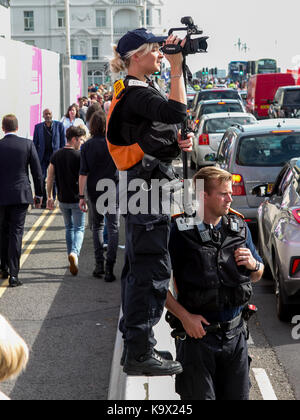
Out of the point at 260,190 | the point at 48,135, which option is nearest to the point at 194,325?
the point at 260,190

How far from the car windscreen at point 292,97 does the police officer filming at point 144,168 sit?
28947mm

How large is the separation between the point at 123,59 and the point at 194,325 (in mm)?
1471

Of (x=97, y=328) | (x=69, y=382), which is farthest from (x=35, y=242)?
(x=69, y=382)

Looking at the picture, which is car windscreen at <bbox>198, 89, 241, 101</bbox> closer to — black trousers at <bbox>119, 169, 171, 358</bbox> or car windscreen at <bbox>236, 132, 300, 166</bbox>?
car windscreen at <bbox>236, 132, 300, 166</bbox>

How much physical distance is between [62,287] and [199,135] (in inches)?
465

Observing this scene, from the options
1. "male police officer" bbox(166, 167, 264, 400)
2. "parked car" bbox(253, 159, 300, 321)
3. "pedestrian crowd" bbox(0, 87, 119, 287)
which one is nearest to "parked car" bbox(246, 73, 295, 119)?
"pedestrian crowd" bbox(0, 87, 119, 287)

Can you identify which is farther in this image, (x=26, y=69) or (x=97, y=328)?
(x=26, y=69)

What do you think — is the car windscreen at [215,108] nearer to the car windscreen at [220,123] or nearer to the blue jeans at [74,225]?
the car windscreen at [220,123]

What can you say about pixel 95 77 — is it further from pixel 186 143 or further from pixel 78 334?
pixel 186 143

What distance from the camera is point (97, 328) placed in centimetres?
817

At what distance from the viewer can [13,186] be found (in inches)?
393

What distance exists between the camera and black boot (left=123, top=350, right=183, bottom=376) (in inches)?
172

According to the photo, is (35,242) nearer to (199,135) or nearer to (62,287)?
(62,287)

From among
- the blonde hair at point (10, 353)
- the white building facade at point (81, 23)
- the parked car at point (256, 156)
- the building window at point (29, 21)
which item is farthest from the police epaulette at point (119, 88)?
the building window at point (29, 21)
